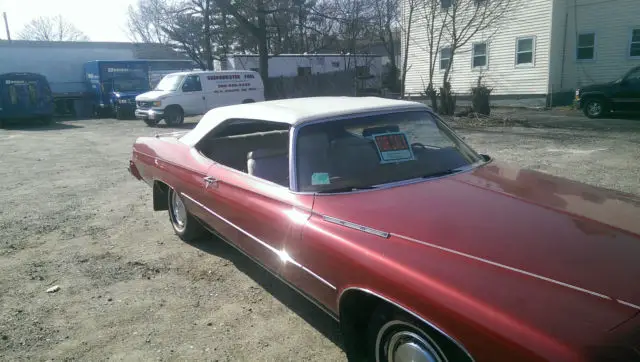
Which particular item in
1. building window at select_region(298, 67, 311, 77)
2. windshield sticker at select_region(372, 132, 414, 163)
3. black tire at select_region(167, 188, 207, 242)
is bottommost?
black tire at select_region(167, 188, 207, 242)

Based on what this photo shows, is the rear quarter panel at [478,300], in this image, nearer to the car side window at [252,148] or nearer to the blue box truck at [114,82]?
the car side window at [252,148]

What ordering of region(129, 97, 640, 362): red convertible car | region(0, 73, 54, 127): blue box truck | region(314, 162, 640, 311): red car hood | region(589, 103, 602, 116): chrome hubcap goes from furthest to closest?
region(0, 73, 54, 127): blue box truck
region(589, 103, 602, 116): chrome hubcap
region(314, 162, 640, 311): red car hood
region(129, 97, 640, 362): red convertible car

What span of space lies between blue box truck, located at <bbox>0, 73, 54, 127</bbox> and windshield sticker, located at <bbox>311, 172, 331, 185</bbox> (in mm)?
20741

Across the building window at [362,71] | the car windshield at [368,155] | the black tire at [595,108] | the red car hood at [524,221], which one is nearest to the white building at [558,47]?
the black tire at [595,108]

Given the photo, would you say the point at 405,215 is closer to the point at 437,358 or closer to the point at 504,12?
the point at 437,358

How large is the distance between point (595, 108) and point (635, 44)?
175 inches

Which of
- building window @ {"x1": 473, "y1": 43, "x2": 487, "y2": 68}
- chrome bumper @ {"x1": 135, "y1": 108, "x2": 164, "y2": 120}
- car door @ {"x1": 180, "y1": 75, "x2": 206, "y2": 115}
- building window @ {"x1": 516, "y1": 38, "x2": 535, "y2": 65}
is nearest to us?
chrome bumper @ {"x1": 135, "y1": 108, "x2": 164, "y2": 120}

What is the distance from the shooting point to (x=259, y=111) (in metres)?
3.73

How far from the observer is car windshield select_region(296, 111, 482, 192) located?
295cm

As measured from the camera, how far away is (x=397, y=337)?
214 cm

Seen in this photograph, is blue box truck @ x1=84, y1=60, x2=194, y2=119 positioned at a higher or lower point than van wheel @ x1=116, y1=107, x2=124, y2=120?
higher

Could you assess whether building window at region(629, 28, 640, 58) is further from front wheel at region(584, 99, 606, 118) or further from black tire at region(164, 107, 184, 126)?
black tire at region(164, 107, 184, 126)

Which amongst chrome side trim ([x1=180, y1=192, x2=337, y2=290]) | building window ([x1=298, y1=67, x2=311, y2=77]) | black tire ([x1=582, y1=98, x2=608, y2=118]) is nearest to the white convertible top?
chrome side trim ([x1=180, y1=192, x2=337, y2=290])

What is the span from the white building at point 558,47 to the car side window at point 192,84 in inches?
362
